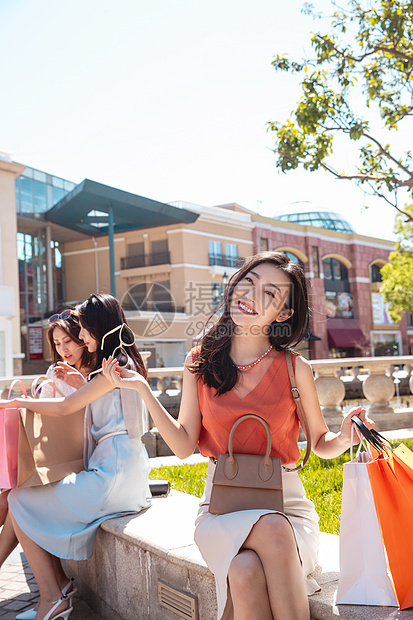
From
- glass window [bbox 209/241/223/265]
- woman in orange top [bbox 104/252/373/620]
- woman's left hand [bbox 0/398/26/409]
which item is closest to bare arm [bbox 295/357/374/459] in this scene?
woman in orange top [bbox 104/252/373/620]

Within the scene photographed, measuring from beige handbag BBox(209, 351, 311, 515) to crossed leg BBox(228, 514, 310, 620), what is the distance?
0.12 metres

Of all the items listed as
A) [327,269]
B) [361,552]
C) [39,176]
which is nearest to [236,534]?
[361,552]

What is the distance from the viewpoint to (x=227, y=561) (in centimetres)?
205

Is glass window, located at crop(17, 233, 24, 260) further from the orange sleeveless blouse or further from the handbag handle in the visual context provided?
the handbag handle

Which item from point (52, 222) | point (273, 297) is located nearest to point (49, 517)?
point (273, 297)

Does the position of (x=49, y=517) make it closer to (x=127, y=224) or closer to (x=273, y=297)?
(x=273, y=297)

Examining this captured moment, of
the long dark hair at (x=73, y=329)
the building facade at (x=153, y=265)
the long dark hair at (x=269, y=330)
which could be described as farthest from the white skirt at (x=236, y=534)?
the building facade at (x=153, y=265)

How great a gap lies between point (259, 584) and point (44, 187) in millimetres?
30518

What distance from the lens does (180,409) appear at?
257cm

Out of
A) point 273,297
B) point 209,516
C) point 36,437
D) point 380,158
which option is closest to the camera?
point 209,516

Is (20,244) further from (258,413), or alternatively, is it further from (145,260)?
(258,413)

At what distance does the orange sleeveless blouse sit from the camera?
235 cm

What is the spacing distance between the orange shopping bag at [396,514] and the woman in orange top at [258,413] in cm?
26

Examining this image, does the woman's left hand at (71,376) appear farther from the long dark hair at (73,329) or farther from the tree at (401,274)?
the tree at (401,274)
